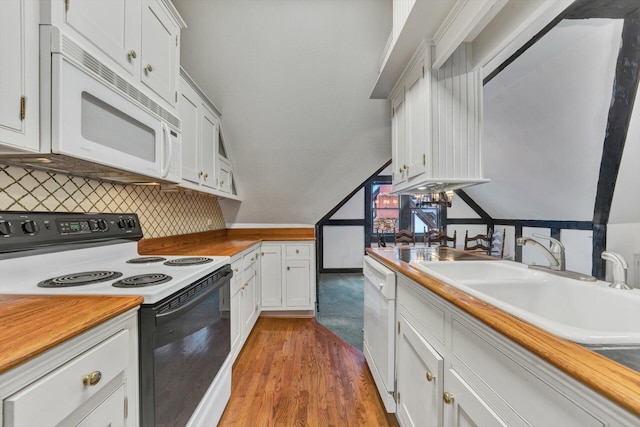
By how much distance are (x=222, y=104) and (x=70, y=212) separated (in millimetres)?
1739

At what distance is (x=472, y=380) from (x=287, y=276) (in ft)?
8.52

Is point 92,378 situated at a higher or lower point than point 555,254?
lower

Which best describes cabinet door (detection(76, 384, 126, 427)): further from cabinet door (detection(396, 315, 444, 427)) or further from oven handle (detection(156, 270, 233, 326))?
cabinet door (detection(396, 315, 444, 427))

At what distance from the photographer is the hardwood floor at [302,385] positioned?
5.33 ft

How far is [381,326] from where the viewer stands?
171cm

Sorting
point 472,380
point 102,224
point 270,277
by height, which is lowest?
point 270,277

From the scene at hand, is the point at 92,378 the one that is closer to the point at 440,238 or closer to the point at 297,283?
the point at 297,283

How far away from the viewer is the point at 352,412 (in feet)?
5.48

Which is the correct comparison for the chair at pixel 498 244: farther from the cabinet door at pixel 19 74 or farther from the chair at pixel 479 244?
the cabinet door at pixel 19 74

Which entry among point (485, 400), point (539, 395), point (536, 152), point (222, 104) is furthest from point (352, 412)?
point (536, 152)

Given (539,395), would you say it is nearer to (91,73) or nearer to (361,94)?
(91,73)

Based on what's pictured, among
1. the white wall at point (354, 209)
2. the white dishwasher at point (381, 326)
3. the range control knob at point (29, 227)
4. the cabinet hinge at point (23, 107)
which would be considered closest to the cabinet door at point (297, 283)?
the white dishwasher at point (381, 326)

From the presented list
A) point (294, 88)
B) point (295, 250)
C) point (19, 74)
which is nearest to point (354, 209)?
point (295, 250)

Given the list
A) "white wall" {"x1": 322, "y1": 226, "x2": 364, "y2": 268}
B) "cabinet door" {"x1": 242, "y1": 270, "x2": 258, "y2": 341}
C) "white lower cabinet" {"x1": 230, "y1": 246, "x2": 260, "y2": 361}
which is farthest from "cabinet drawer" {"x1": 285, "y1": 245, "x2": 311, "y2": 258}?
"white wall" {"x1": 322, "y1": 226, "x2": 364, "y2": 268}
